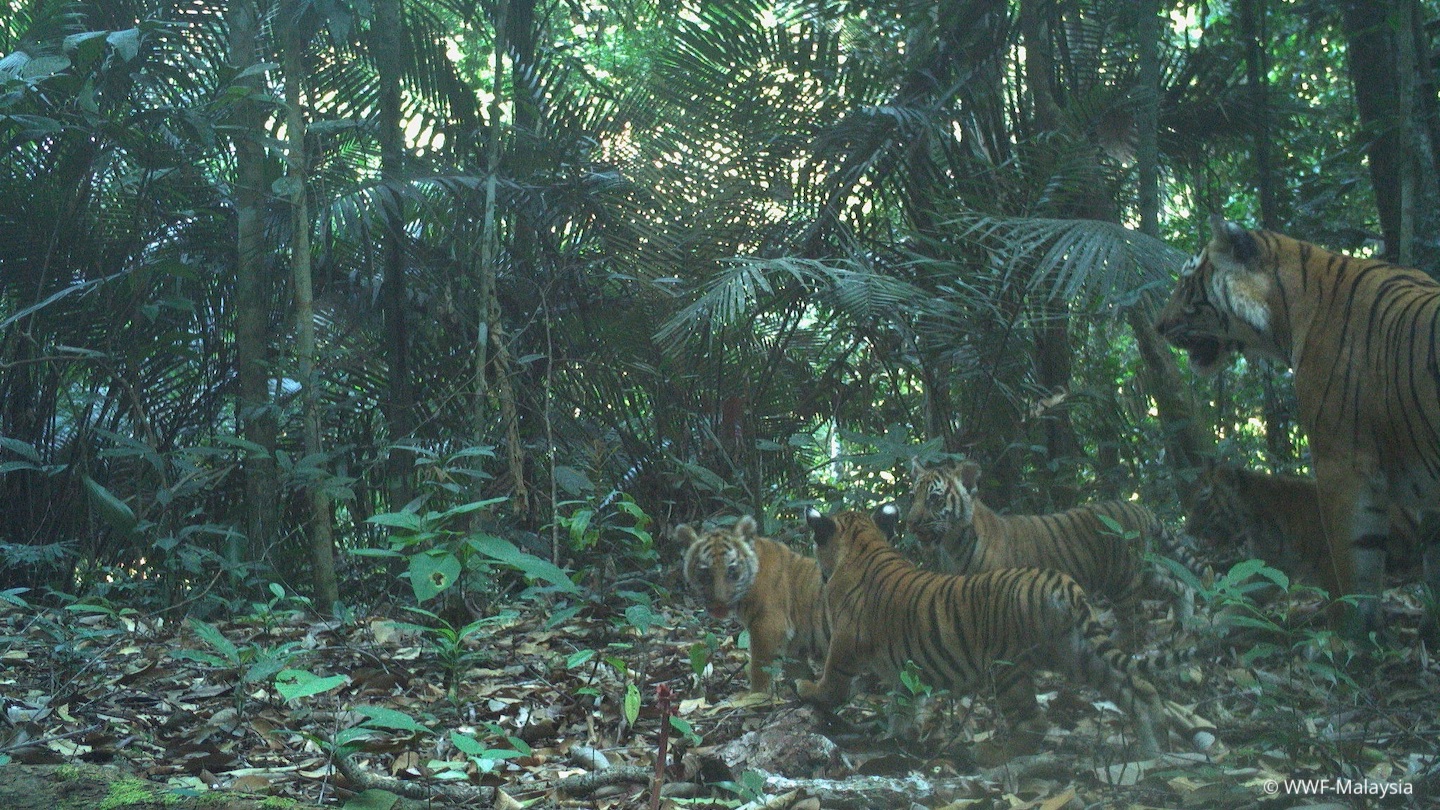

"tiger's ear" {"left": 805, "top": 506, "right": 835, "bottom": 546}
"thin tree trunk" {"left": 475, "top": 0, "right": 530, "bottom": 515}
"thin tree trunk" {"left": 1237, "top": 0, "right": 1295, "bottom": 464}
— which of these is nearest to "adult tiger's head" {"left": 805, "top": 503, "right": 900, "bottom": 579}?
"tiger's ear" {"left": 805, "top": 506, "right": 835, "bottom": 546}

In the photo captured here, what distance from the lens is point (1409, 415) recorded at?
3.87 meters

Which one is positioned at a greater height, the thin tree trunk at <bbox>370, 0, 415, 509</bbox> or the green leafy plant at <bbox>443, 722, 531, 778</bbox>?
the thin tree trunk at <bbox>370, 0, 415, 509</bbox>

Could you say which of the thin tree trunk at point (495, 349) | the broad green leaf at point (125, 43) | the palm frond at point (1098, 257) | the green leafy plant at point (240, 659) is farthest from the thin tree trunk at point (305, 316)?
the palm frond at point (1098, 257)

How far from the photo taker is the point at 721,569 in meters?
4.97

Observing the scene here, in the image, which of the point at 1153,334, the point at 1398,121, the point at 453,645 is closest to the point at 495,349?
the point at 453,645

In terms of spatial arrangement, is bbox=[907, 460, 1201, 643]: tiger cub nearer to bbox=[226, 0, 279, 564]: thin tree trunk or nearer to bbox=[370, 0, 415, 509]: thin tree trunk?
bbox=[370, 0, 415, 509]: thin tree trunk

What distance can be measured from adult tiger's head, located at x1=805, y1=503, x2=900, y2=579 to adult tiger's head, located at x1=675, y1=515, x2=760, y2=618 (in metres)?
0.36

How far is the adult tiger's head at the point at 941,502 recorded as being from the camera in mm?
4969

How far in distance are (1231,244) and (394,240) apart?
4682mm

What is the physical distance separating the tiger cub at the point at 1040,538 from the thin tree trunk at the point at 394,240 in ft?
10.4

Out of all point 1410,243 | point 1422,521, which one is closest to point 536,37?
point 1410,243

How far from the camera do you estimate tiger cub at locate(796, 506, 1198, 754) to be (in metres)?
3.49

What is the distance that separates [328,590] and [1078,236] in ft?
13.0

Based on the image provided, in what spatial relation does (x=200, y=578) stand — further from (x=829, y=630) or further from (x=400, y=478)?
(x=829, y=630)
